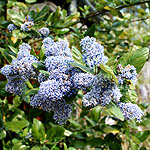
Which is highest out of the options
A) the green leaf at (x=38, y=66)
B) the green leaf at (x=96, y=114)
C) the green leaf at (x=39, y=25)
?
the green leaf at (x=39, y=25)

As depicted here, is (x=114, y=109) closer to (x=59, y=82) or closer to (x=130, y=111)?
(x=130, y=111)

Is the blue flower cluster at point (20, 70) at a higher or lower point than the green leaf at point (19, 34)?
lower

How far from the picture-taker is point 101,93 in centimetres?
92

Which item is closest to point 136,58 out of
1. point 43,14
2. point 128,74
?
point 128,74

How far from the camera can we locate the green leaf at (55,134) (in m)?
1.55

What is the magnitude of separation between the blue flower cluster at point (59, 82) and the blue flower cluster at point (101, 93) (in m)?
0.05

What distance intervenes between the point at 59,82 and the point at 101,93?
0.21m

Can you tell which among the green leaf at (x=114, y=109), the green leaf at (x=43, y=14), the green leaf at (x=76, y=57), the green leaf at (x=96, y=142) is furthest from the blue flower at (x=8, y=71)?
the green leaf at (x=96, y=142)

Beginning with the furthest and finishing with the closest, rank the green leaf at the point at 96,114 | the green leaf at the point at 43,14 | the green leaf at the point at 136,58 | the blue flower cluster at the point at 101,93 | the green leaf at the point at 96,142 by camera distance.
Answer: the green leaf at the point at 96,114
the green leaf at the point at 96,142
the green leaf at the point at 43,14
the green leaf at the point at 136,58
the blue flower cluster at the point at 101,93

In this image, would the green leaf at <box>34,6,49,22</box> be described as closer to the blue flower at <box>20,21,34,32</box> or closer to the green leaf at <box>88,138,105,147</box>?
the blue flower at <box>20,21,34,32</box>

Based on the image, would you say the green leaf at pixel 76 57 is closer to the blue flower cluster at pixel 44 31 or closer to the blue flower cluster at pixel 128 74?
the blue flower cluster at pixel 128 74

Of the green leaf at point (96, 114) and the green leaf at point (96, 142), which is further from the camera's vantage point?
the green leaf at point (96, 114)

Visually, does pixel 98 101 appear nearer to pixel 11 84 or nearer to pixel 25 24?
pixel 11 84

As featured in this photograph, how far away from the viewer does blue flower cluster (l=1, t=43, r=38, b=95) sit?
1.07 meters
